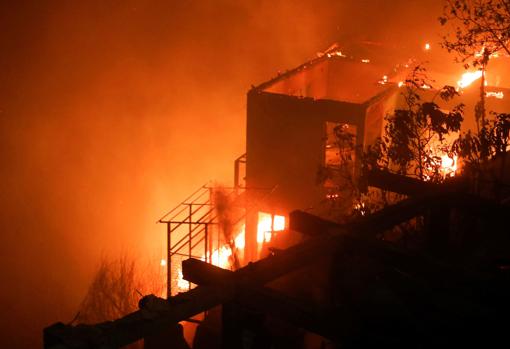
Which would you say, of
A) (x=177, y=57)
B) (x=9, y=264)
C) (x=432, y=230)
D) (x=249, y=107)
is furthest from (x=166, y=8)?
(x=432, y=230)

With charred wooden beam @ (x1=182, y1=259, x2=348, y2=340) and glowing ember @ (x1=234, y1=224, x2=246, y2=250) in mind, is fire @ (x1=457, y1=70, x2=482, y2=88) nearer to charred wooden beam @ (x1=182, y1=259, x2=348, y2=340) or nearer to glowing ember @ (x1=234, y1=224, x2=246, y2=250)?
glowing ember @ (x1=234, y1=224, x2=246, y2=250)

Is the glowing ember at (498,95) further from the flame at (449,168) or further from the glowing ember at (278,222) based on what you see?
the glowing ember at (278,222)

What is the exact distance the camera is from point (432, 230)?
19.9 ft

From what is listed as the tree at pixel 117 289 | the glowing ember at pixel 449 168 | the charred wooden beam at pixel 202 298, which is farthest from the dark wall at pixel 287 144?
the tree at pixel 117 289

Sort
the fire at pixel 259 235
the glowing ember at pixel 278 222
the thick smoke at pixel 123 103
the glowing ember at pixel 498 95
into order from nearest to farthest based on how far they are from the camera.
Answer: the fire at pixel 259 235 → the glowing ember at pixel 278 222 → the glowing ember at pixel 498 95 → the thick smoke at pixel 123 103

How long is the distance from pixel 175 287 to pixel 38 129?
37.4 meters

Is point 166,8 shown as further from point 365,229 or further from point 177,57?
point 365,229

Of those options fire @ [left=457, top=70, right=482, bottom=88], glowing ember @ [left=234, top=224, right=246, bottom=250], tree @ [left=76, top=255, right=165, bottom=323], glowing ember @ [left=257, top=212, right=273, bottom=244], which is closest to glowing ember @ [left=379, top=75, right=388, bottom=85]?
fire @ [left=457, top=70, right=482, bottom=88]

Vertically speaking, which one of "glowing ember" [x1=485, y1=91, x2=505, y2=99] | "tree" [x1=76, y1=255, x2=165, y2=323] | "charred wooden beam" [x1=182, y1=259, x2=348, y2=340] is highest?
"glowing ember" [x1=485, y1=91, x2=505, y2=99]

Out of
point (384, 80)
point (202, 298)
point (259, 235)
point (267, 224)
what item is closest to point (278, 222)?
point (267, 224)

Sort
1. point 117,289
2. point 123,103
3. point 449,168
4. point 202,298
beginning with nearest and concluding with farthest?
1. point 202,298
2. point 449,168
3. point 117,289
4. point 123,103

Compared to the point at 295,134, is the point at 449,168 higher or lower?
lower

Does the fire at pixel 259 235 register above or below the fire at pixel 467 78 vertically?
below

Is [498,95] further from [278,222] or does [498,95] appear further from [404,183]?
[404,183]
